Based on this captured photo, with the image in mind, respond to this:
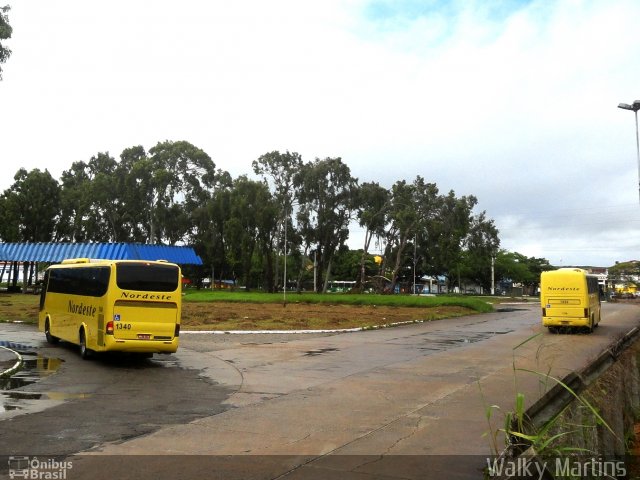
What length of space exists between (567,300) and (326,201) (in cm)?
4976

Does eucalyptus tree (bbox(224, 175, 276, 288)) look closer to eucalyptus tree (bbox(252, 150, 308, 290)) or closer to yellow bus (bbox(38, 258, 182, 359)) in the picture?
eucalyptus tree (bbox(252, 150, 308, 290))

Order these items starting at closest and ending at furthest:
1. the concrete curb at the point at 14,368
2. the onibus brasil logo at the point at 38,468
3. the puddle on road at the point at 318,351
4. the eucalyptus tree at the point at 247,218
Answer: the onibus brasil logo at the point at 38,468 < the concrete curb at the point at 14,368 < the puddle on road at the point at 318,351 < the eucalyptus tree at the point at 247,218

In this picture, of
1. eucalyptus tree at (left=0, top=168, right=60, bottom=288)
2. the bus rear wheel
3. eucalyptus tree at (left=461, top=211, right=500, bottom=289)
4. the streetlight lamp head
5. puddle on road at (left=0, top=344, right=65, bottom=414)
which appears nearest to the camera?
puddle on road at (left=0, top=344, right=65, bottom=414)

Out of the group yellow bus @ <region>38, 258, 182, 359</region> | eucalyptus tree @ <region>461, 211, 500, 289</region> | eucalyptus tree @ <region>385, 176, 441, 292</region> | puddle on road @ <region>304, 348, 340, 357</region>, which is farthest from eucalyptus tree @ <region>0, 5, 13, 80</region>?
eucalyptus tree @ <region>461, 211, 500, 289</region>

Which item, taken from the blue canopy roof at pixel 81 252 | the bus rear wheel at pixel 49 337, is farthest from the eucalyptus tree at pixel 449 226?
the bus rear wheel at pixel 49 337

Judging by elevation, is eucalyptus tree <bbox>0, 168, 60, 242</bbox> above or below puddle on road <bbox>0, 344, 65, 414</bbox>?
above

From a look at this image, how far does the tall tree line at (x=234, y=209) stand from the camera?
235ft

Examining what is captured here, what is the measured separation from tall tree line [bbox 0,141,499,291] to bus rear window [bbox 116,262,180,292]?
5341 centimetres

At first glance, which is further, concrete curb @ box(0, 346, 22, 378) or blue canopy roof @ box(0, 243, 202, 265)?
blue canopy roof @ box(0, 243, 202, 265)

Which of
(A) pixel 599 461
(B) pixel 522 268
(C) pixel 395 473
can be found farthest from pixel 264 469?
(B) pixel 522 268

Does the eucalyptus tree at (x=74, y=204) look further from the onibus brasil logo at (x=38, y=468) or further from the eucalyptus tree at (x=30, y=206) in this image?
the onibus brasil logo at (x=38, y=468)

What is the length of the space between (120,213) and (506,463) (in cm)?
7647

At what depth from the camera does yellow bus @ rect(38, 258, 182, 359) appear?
1488cm

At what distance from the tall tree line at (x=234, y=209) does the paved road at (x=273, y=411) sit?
→ 175 ft
